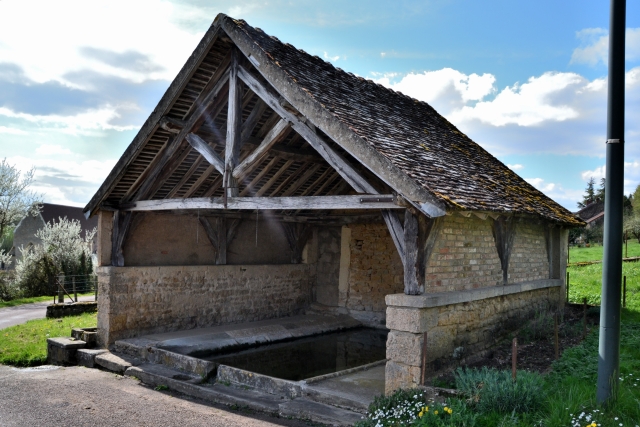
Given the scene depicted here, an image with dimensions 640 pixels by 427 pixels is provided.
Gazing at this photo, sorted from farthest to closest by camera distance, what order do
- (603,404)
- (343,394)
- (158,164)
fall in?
(158,164), (343,394), (603,404)

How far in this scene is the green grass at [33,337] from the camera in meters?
9.05

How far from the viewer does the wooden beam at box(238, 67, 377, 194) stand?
6377 millimetres

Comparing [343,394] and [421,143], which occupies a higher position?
[421,143]

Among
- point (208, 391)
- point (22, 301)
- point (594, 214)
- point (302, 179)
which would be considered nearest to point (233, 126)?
point (302, 179)

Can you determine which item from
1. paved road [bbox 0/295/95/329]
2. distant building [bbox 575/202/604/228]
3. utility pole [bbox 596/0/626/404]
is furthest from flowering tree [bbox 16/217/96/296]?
distant building [bbox 575/202/604/228]

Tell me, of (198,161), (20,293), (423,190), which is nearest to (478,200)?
(423,190)

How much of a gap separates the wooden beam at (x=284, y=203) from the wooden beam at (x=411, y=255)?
0.71ft

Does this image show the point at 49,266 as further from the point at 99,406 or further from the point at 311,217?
the point at 99,406

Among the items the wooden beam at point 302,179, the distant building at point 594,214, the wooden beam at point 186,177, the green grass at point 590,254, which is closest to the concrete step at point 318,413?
the wooden beam at point 186,177

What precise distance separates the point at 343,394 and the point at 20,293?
1602 cm

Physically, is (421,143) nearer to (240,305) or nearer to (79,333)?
(240,305)

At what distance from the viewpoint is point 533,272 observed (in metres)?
→ 9.80

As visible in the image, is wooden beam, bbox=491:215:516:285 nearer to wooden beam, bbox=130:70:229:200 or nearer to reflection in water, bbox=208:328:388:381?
reflection in water, bbox=208:328:388:381

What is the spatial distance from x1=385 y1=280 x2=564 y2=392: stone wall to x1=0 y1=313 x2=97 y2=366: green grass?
254 inches
